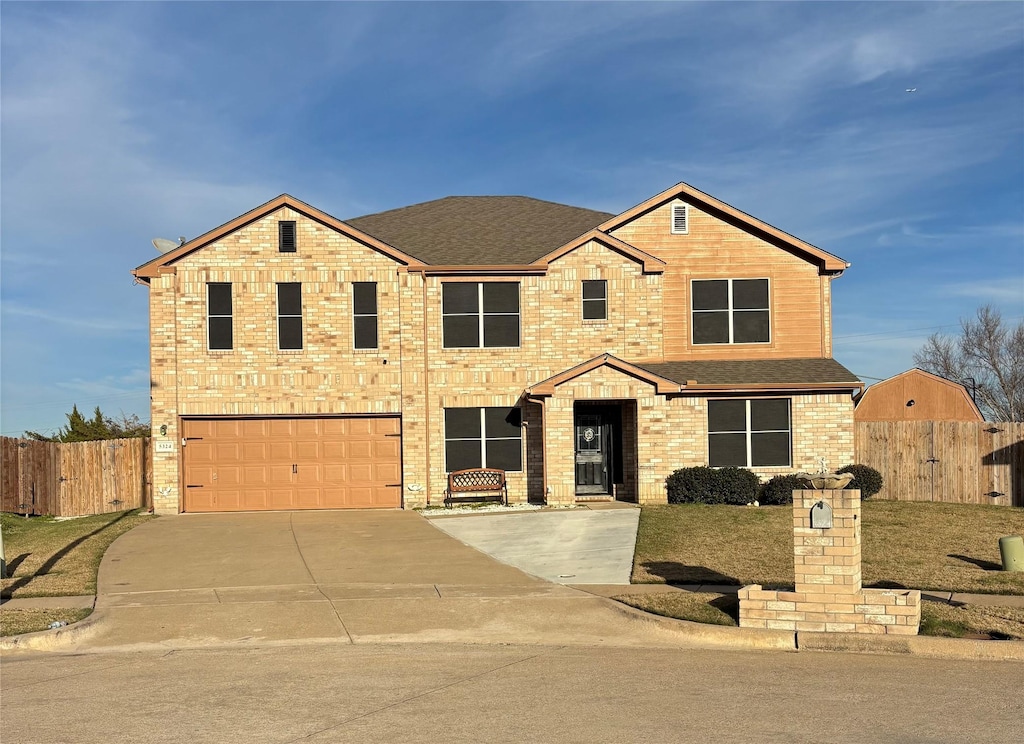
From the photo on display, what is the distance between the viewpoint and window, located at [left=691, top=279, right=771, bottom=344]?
25.3 metres

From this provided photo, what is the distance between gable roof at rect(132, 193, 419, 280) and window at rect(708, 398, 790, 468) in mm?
8146

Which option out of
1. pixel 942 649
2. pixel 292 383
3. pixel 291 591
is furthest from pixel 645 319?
pixel 942 649

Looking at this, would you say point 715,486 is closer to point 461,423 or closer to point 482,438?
point 482,438

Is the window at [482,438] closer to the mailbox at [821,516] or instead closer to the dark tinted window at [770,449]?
the dark tinted window at [770,449]

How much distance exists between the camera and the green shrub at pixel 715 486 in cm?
2298

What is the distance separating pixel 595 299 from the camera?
24734mm

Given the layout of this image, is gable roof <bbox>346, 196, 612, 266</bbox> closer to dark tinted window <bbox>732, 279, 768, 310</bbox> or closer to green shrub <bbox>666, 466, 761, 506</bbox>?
dark tinted window <bbox>732, 279, 768, 310</bbox>

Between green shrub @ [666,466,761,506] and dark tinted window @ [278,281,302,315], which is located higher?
dark tinted window @ [278,281,302,315]

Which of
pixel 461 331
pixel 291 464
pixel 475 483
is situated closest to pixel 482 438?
pixel 475 483

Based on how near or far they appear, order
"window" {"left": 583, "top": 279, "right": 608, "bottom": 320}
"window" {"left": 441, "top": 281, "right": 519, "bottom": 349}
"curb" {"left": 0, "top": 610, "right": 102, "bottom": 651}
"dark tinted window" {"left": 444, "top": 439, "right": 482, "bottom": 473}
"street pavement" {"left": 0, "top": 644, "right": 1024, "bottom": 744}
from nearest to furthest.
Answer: "street pavement" {"left": 0, "top": 644, "right": 1024, "bottom": 744}, "curb" {"left": 0, "top": 610, "right": 102, "bottom": 651}, "dark tinted window" {"left": 444, "top": 439, "right": 482, "bottom": 473}, "window" {"left": 441, "top": 281, "right": 519, "bottom": 349}, "window" {"left": 583, "top": 279, "right": 608, "bottom": 320}

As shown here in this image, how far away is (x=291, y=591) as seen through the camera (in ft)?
46.1

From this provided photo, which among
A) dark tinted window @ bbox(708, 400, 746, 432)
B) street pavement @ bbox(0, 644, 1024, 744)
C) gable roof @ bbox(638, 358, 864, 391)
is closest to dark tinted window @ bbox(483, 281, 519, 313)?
gable roof @ bbox(638, 358, 864, 391)

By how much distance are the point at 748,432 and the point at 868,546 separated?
7.70 metres

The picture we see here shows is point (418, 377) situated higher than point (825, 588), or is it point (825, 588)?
point (418, 377)
